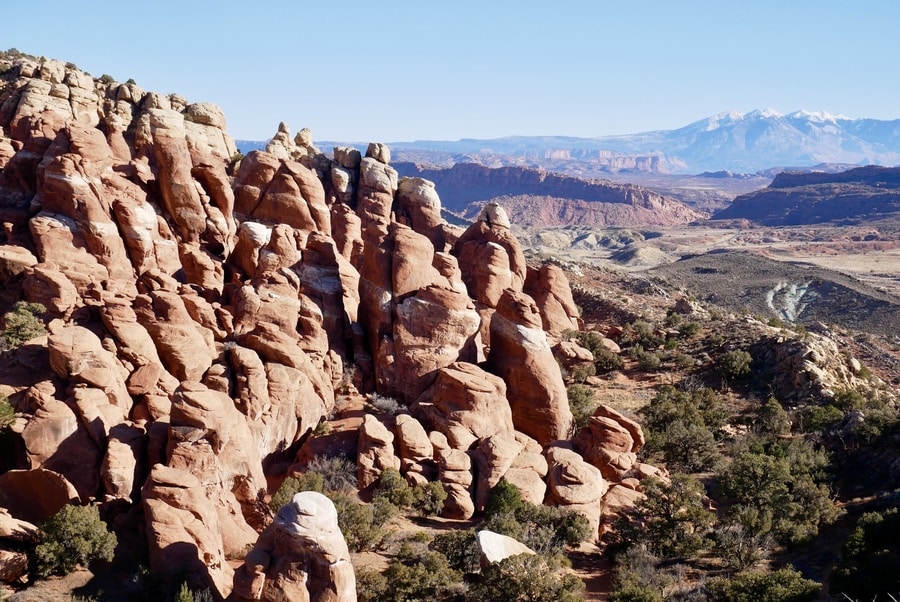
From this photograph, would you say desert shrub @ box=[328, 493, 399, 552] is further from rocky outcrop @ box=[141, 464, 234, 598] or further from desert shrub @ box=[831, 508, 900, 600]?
desert shrub @ box=[831, 508, 900, 600]

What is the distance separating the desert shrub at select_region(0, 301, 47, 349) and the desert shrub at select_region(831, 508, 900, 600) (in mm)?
27787

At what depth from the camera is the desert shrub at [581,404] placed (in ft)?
99.9

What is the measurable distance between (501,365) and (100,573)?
17.4 metres

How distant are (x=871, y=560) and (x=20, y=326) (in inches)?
1164

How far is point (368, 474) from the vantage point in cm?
2239

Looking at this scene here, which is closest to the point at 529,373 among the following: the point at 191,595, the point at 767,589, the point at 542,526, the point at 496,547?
the point at 542,526

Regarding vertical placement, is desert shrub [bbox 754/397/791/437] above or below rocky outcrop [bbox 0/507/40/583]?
below

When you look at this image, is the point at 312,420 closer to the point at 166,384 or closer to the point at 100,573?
the point at 166,384

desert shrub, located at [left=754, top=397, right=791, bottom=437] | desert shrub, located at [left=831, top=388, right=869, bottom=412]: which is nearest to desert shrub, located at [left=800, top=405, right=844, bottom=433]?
desert shrub, located at [left=754, top=397, right=791, bottom=437]

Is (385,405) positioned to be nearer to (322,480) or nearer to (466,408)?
(466,408)

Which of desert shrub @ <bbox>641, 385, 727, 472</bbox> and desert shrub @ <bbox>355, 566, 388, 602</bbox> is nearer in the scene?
desert shrub @ <bbox>355, 566, 388, 602</bbox>

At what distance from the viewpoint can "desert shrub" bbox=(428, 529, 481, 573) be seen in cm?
1866

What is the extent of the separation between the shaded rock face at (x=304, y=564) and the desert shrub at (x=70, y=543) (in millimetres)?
4116

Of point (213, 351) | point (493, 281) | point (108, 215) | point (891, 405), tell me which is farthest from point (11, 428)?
point (891, 405)
